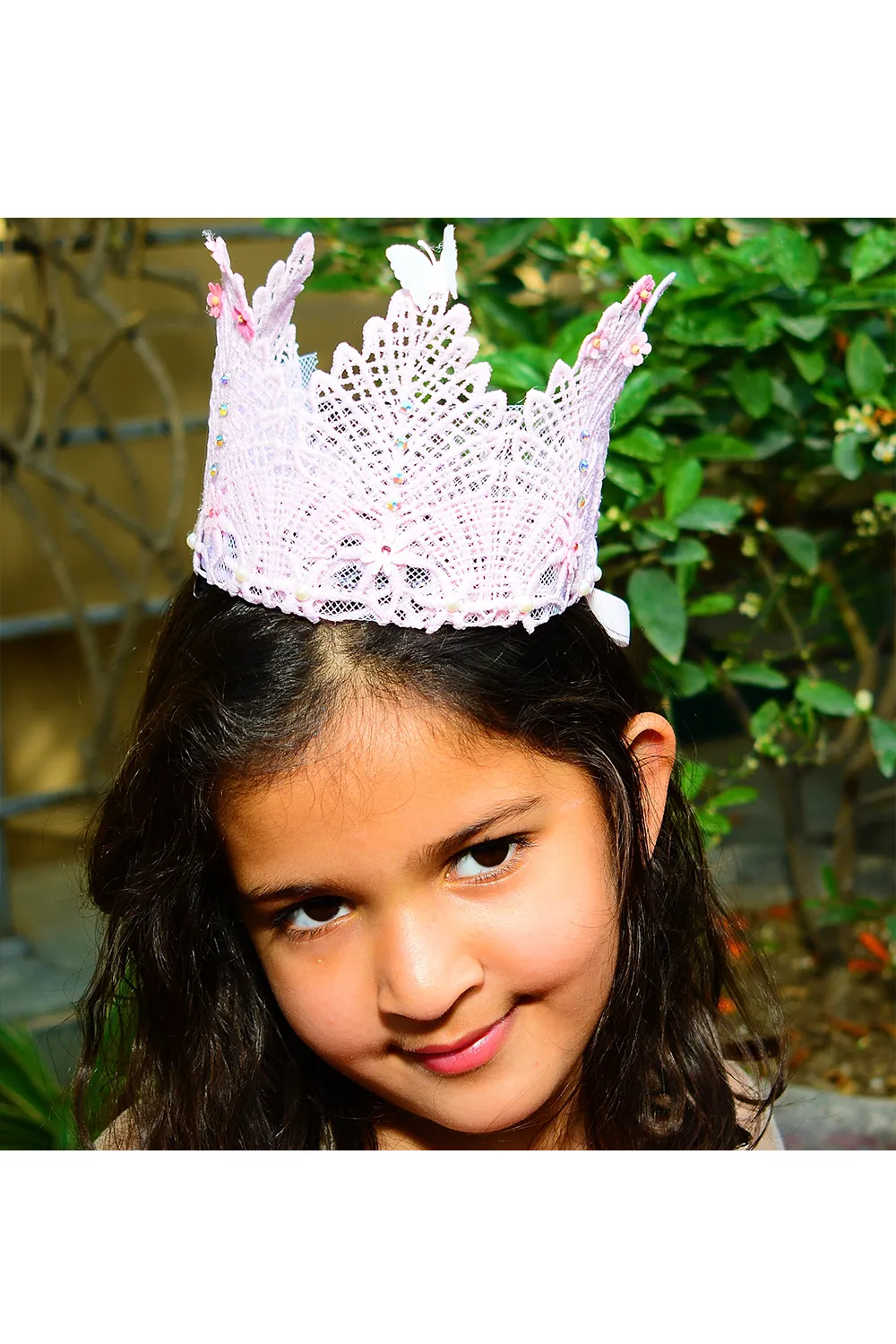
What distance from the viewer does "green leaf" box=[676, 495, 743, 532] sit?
79.0 inches

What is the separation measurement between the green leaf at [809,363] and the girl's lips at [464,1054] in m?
1.25

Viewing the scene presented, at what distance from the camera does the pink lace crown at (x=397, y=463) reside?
4.13 feet

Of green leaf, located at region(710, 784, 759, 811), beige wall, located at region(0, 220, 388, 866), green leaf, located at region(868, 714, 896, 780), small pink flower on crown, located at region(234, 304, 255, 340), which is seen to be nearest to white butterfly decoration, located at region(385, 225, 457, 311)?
small pink flower on crown, located at region(234, 304, 255, 340)

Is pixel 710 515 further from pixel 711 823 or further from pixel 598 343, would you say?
pixel 598 343

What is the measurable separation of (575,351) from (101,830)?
0.90 meters

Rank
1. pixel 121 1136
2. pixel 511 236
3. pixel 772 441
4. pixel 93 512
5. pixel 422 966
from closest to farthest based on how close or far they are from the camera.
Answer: pixel 422 966 < pixel 121 1136 < pixel 511 236 < pixel 772 441 < pixel 93 512

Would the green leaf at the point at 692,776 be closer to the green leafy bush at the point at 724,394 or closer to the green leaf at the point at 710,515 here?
the green leafy bush at the point at 724,394

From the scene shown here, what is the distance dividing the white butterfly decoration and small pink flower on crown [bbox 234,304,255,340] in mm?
151

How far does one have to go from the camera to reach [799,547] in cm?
238

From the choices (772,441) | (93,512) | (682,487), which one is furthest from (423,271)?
(93,512)

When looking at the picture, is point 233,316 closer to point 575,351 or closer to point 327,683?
point 327,683

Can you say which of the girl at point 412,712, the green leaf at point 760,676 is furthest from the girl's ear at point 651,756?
the green leaf at point 760,676

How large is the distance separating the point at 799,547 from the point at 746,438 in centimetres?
21

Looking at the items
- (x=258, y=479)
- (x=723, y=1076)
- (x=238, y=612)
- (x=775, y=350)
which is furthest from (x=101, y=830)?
(x=775, y=350)
